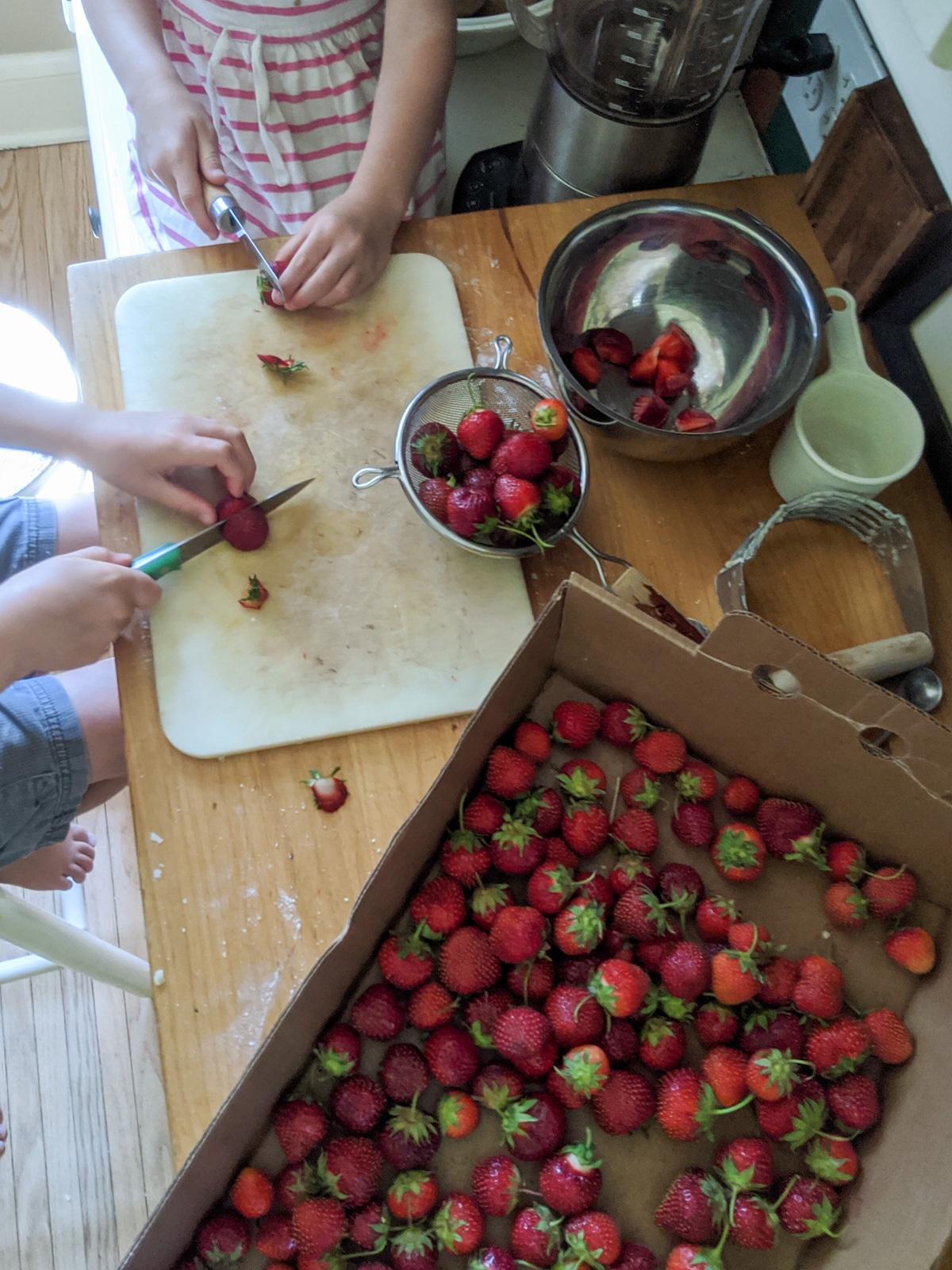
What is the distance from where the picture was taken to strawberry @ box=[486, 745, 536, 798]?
73cm

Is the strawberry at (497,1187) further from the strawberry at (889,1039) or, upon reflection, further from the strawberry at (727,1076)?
the strawberry at (889,1039)

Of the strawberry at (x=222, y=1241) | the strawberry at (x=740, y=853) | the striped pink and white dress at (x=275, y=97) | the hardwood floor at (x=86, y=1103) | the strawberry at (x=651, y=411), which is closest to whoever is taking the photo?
the strawberry at (x=222, y=1241)

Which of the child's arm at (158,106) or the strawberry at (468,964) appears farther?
the child's arm at (158,106)

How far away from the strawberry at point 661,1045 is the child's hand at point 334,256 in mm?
730

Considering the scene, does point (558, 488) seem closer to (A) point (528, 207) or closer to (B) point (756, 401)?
(B) point (756, 401)

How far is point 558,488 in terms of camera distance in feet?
2.56

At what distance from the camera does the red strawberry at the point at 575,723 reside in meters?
0.75

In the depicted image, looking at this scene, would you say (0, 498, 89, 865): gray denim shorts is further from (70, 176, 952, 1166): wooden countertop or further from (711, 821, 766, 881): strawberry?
(711, 821, 766, 881): strawberry

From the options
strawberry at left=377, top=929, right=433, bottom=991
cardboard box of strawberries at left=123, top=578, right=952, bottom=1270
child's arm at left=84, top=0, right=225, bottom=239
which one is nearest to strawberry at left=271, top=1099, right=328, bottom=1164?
cardboard box of strawberries at left=123, top=578, right=952, bottom=1270

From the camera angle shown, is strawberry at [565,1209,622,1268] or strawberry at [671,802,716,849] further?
strawberry at [671,802,716,849]

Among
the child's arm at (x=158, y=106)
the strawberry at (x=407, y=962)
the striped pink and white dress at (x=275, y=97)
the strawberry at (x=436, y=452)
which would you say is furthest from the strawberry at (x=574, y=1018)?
the striped pink and white dress at (x=275, y=97)

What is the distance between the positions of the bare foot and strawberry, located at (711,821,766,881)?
29.9 inches

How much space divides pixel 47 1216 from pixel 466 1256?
850mm

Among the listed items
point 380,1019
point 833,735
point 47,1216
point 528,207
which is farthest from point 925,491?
point 47,1216
